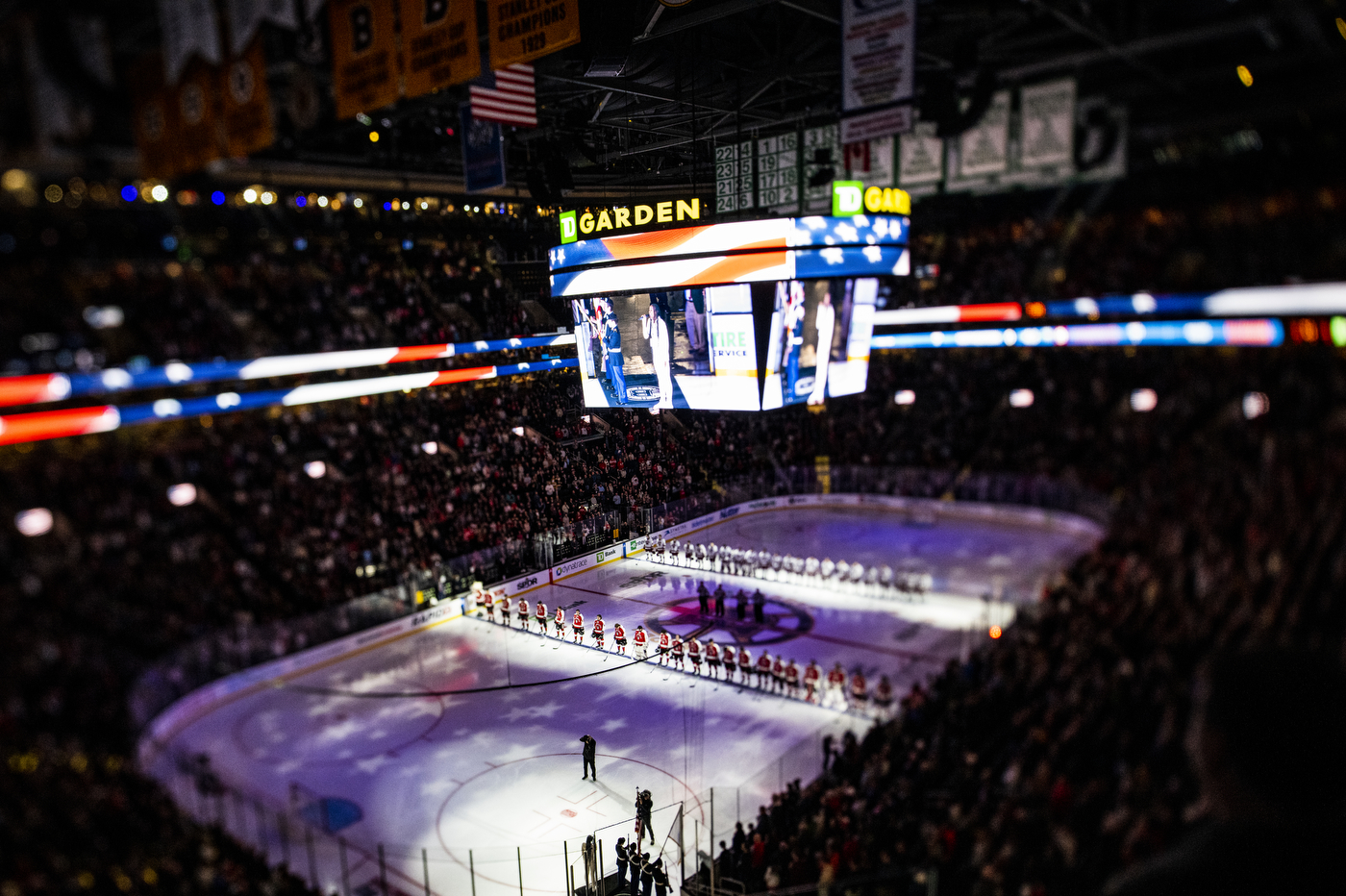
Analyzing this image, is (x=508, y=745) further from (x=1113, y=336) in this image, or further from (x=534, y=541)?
(x=1113, y=336)

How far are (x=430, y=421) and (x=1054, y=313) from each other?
11.0m

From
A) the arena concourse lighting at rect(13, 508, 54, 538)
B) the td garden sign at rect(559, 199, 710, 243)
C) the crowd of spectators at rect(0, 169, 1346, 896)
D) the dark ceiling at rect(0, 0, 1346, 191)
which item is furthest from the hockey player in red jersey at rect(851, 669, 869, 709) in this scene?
the arena concourse lighting at rect(13, 508, 54, 538)

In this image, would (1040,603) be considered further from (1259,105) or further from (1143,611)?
(1259,105)

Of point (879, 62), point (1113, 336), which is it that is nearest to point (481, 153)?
point (879, 62)

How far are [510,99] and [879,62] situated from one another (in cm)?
379

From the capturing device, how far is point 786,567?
12.0 m

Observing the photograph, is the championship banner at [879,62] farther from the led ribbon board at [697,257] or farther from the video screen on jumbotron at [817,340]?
the video screen on jumbotron at [817,340]

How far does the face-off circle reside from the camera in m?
Result: 6.23

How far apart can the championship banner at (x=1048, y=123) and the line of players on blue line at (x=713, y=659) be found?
6.41 metres

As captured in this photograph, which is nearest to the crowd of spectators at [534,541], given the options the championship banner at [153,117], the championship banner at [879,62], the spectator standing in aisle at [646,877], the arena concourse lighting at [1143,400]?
the arena concourse lighting at [1143,400]

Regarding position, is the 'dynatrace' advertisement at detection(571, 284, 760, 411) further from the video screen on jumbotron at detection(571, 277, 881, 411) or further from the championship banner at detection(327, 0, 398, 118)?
the championship banner at detection(327, 0, 398, 118)

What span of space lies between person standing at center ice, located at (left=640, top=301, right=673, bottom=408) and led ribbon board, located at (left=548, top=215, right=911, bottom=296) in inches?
11.1

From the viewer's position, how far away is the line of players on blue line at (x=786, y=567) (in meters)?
5.93

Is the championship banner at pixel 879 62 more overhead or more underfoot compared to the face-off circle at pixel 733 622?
more overhead
